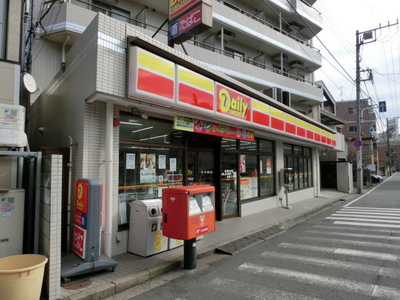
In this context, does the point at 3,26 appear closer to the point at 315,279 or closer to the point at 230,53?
the point at 315,279

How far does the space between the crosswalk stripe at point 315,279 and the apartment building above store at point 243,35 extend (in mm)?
9045

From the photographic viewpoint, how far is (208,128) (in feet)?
25.8

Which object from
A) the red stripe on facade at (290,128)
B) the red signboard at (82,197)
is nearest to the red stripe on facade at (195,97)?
the red signboard at (82,197)

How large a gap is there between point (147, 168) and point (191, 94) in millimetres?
2101

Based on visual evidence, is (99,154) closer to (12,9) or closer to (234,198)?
(12,9)

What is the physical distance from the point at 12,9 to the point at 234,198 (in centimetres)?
835

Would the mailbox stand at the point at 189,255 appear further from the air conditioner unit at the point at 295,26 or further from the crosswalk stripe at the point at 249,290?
the air conditioner unit at the point at 295,26

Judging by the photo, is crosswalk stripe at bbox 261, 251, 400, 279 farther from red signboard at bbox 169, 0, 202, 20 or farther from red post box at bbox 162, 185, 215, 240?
red signboard at bbox 169, 0, 202, 20

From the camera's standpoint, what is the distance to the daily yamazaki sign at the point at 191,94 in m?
5.47

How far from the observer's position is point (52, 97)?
799cm

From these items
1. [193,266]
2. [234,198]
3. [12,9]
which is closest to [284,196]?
[234,198]

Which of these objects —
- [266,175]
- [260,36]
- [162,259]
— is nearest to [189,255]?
[162,259]

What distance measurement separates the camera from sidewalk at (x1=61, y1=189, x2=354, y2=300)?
14.0 ft

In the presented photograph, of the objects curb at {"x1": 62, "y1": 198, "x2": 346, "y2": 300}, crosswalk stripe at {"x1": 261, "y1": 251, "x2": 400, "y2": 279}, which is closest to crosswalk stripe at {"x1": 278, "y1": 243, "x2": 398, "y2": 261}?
crosswalk stripe at {"x1": 261, "y1": 251, "x2": 400, "y2": 279}
